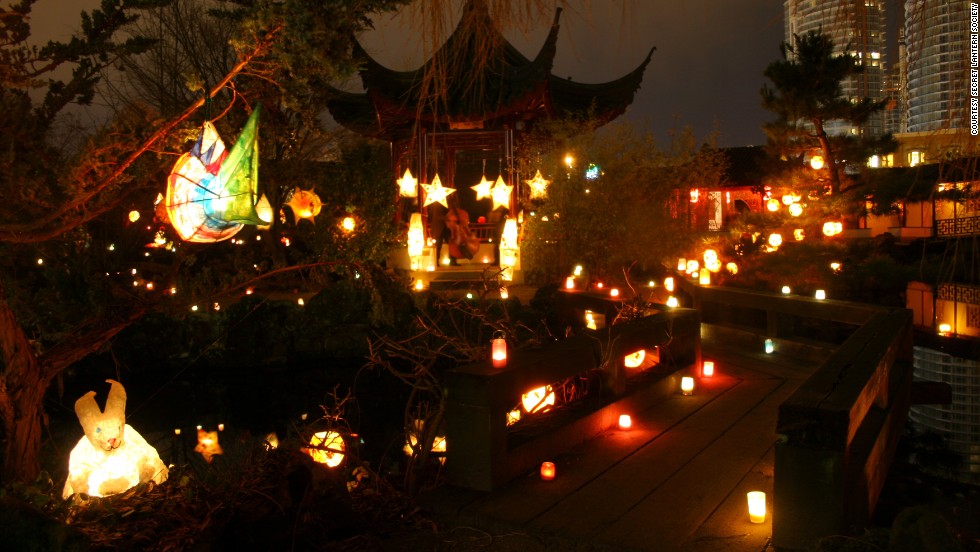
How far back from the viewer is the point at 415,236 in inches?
576

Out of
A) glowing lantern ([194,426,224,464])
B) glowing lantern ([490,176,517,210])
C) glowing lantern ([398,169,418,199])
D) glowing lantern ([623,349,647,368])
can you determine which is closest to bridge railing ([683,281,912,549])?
glowing lantern ([623,349,647,368])

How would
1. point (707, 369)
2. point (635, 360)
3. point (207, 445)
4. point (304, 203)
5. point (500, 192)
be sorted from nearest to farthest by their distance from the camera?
point (635, 360)
point (707, 369)
point (207, 445)
point (304, 203)
point (500, 192)

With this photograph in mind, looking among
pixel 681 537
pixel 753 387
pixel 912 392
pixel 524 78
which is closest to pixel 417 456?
pixel 681 537

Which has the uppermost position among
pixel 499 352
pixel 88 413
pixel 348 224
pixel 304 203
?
pixel 304 203

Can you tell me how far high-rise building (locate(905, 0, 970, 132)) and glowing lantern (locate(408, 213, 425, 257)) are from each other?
12.7 meters

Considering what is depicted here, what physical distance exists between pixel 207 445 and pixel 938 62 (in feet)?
28.0

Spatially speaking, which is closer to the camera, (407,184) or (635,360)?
(635,360)

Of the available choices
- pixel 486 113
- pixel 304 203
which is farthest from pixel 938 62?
pixel 486 113

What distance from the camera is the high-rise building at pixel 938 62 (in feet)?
6.33

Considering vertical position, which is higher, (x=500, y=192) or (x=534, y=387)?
(x=500, y=192)

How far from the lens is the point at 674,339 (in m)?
6.05

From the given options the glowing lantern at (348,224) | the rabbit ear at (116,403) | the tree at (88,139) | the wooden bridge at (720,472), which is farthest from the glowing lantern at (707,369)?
the glowing lantern at (348,224)

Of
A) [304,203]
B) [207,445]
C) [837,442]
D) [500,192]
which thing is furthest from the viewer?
[500,192]

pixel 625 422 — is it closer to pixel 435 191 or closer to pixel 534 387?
pixel 534 387
